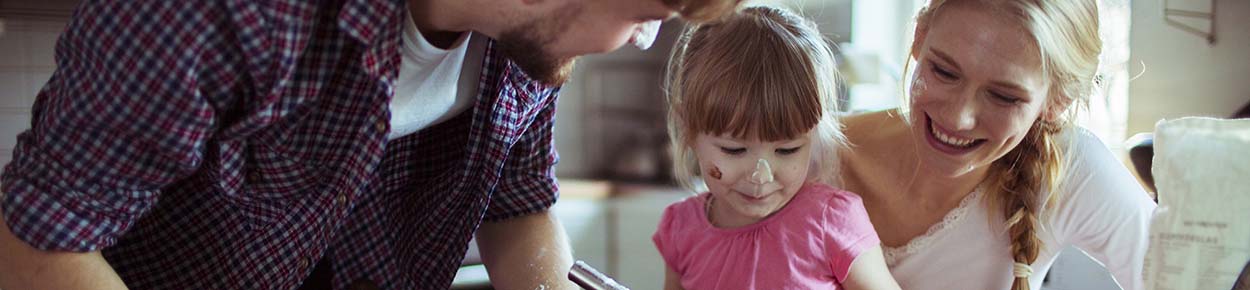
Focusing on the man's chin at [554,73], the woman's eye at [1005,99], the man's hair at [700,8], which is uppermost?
the man's hair at [700,8]

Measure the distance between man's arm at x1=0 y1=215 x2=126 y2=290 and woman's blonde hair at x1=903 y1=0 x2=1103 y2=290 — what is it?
89 centimetres

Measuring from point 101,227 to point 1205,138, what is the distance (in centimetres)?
96

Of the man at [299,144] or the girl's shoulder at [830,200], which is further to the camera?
the girl's shoulder at [830,200]

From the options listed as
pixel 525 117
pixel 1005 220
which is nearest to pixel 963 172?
pixel 1005 220

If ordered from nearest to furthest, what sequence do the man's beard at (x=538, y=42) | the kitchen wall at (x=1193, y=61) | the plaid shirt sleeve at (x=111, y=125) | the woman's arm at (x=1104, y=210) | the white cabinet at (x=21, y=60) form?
the plaid shirt sleeve at (x=111, y=125) < the man's beard at (x=538, y=42) < the woman's arm at (x=1104, y=210) < the kitchen wall at (x=1193, y=61) < the white cabinet at (x=21, y=60)

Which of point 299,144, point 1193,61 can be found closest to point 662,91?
point 1193,61

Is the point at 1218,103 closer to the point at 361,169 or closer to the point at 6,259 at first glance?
the point at 361,169

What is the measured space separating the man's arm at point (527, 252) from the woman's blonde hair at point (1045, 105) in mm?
474

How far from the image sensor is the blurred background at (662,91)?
5.19 ft

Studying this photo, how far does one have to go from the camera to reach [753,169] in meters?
1.17

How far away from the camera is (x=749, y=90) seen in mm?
1150

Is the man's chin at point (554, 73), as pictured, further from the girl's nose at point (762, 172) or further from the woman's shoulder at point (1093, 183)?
the woman's shoulder at point (1093, 183)

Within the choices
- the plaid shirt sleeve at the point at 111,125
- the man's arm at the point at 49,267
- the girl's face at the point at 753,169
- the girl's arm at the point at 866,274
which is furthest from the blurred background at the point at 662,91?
the man's arm at the point at 49,267

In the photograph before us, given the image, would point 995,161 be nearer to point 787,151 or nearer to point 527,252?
point 787,151
